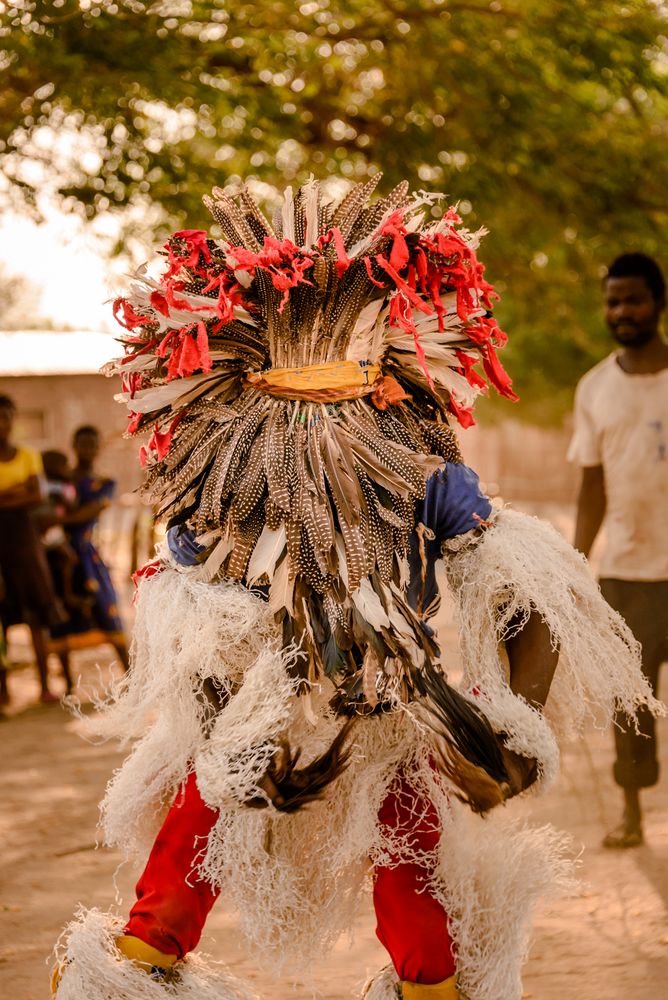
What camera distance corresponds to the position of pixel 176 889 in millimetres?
2598

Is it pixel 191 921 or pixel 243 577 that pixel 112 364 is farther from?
pixel 191 921

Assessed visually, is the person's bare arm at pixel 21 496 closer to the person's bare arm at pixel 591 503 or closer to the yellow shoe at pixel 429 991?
the person's bare arm at pixel 591 503

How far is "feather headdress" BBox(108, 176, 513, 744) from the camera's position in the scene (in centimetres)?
258

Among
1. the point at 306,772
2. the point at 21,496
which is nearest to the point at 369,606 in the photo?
the point at 306,772

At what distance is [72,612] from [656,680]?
4.79m

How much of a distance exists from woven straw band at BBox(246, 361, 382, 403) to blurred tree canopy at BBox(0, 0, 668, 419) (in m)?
4.18

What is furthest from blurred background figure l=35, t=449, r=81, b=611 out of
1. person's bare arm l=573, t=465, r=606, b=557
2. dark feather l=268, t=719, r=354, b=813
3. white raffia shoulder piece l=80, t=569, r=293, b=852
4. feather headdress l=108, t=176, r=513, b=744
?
dark feather l=268, t=719, r=354, b=813

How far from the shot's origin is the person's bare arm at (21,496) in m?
8.15

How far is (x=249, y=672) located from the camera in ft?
8.27

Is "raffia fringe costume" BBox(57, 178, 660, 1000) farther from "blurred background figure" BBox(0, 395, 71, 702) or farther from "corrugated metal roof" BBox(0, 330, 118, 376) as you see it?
"corrugated metal roof" BBox(0, 330, 118, 376)

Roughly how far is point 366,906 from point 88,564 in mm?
4623

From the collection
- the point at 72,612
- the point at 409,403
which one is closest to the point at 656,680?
the point at 409,403

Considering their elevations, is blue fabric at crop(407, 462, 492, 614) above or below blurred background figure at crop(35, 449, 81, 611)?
above

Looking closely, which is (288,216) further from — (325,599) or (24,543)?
(24,543)
